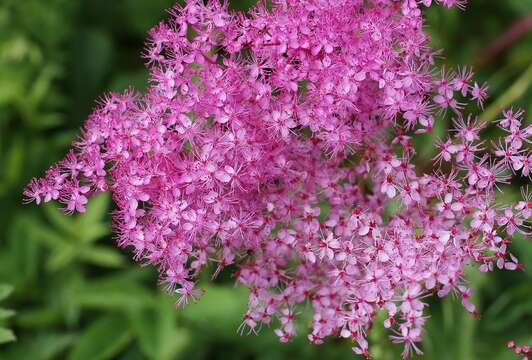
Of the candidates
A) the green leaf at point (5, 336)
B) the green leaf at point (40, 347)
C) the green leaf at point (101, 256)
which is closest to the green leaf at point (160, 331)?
the green leaf at point (101, 256)

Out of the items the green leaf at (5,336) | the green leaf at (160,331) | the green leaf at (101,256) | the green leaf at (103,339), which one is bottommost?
the green leaf at (103,339)

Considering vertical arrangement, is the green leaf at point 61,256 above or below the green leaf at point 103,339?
above

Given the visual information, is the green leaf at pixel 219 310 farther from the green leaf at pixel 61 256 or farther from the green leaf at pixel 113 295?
the green leaf at pixel 61 256

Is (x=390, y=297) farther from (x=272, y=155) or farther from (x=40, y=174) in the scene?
(x=40, y=174)

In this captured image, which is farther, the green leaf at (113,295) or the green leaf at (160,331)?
the green leaf at (113,295)

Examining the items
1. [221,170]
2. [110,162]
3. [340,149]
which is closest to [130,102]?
[110,162]

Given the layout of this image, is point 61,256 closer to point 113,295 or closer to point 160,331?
point 113,295

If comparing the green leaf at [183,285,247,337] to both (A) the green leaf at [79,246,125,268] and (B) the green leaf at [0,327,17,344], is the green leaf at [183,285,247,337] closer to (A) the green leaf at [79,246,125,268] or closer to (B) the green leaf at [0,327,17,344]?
(A) the green leaf at [79,246,125,268]

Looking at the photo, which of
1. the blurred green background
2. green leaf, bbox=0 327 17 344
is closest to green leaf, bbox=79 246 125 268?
the blurred green background
